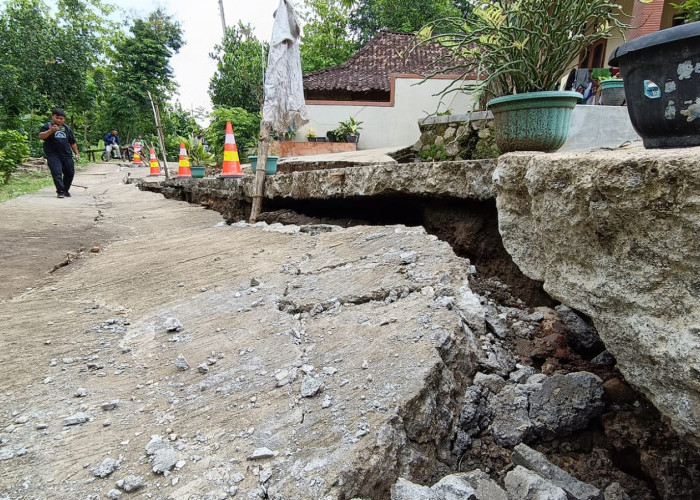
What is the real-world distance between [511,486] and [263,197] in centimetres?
350

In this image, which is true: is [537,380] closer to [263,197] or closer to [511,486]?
[511,486]

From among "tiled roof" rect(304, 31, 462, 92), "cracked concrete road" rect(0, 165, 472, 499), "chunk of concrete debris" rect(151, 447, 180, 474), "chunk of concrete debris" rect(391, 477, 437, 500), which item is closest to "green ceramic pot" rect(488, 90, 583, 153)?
"cracked concrete road" rect(0, 165, 472, 499)

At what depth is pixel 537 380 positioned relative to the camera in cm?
158

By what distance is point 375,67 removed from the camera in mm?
12859

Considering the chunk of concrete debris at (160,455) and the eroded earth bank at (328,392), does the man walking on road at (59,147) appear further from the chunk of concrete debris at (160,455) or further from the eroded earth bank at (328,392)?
the chunk of concrete debris at (160,455)

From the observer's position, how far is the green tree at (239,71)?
54.6ft

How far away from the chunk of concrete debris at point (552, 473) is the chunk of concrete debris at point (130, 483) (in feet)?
3.69

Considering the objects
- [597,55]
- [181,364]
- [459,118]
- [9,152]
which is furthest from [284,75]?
[9,152]

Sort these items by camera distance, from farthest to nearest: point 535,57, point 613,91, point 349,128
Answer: point 349,128, point 613,91, point 535,57

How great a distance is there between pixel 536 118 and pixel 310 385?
1.81 metres

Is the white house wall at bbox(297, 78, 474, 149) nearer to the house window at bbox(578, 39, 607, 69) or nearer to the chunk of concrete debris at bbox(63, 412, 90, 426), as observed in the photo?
the house window at bbox(578, 39, 607, 69)

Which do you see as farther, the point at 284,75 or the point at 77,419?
the point at 284,75

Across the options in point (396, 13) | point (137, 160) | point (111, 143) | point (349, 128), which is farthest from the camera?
point (111, 143)

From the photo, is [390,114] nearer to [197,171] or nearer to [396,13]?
[197,171]
